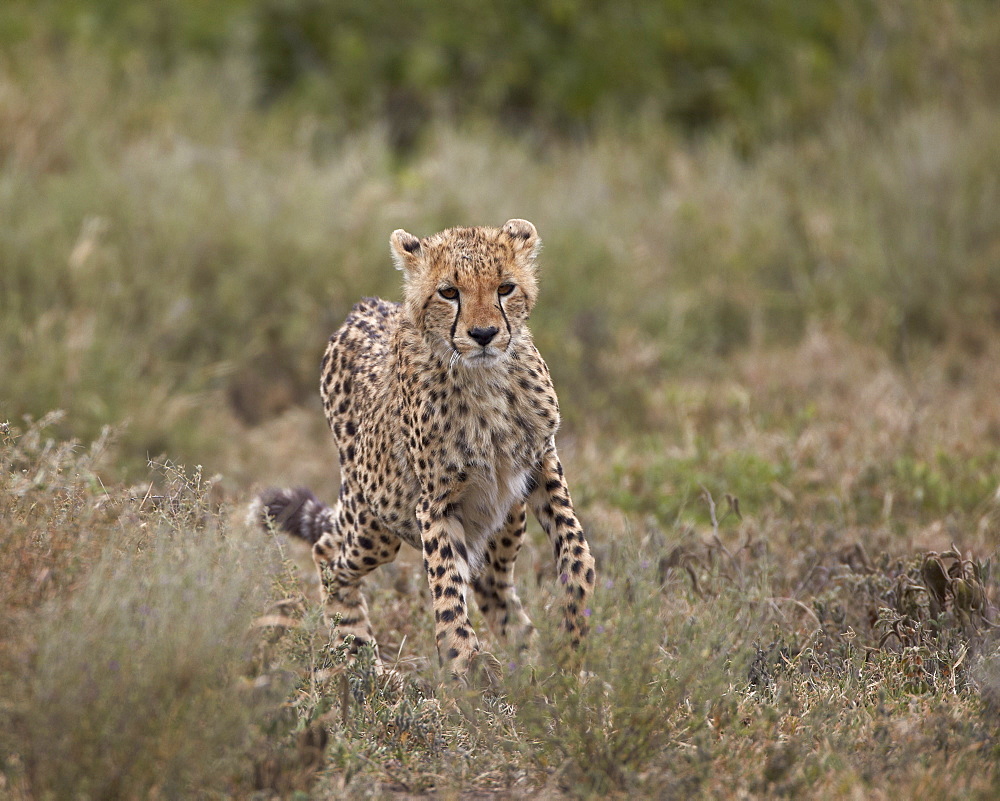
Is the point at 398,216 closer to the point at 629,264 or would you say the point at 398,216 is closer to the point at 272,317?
the point at 272,317

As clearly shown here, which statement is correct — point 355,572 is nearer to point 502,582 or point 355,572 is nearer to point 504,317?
point 502,582

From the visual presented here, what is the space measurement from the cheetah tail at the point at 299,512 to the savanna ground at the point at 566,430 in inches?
6.3

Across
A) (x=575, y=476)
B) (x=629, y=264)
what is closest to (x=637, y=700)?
(x=575, y=476)

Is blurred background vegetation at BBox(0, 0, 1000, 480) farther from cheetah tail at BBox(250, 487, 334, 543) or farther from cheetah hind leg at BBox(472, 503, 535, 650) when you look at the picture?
cheetah hind leg at BBox(472, 503, 535, 650)

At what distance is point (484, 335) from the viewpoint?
3.29 m

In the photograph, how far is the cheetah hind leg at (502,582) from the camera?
3.71 m

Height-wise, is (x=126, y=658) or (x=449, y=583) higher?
(x=449, y=583)

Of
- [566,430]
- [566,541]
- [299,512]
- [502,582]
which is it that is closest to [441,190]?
[566,430]

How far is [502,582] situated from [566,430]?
2819 mm

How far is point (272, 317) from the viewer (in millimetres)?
6879

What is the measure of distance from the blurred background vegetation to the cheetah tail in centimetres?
165

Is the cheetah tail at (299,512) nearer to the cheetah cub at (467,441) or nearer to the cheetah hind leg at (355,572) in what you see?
the cheetah hind leg at (355,572)

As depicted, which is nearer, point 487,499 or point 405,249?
point 487,499

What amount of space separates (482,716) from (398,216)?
470cm
